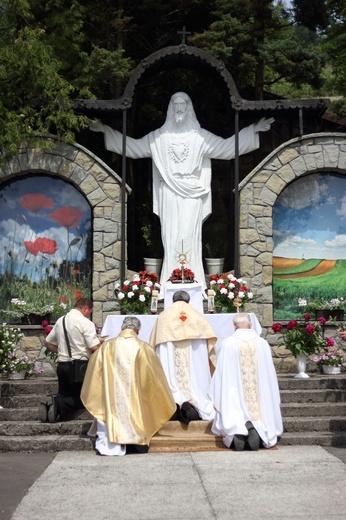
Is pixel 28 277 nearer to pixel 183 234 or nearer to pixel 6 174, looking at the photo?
pixel 6 174

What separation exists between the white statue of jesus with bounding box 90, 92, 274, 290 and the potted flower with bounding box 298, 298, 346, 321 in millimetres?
1714

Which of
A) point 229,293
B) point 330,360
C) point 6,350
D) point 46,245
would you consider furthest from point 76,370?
point 46,245

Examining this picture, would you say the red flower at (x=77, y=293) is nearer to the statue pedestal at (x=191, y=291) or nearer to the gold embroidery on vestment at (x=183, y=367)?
the statue pedestal at (x=191, y=291)

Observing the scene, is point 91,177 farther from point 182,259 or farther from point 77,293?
point 182,259

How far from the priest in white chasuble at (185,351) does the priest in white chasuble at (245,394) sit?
0.59 metres

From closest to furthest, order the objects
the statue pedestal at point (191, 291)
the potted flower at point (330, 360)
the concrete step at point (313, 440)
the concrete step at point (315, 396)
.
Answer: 1. the concrete step at point (313, 440)
2. the concrete step at point (315, 396)
3. the potted flower at point (330, 360)
4. the statue pedestal at point (191, 291)

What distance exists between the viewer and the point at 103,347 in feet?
32.3

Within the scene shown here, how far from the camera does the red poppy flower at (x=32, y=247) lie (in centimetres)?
1445

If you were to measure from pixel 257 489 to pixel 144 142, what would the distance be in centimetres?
820

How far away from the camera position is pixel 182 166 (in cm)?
1450

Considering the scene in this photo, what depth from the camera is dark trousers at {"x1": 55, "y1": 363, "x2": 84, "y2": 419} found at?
10367 millimetres

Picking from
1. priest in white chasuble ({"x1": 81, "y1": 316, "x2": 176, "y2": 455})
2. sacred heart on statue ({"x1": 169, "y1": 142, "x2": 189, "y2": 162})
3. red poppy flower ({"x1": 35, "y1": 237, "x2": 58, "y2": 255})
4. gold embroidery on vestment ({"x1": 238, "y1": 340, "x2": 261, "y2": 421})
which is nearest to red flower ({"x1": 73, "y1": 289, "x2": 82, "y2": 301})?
red poppy flower ({"x1": 35, "y1": 237, "x2": 58, "y2": 255})

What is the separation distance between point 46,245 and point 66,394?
4400mm

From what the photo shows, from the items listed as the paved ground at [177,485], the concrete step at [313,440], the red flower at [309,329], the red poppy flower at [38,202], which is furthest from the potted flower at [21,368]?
the concrete step at [313,440]
